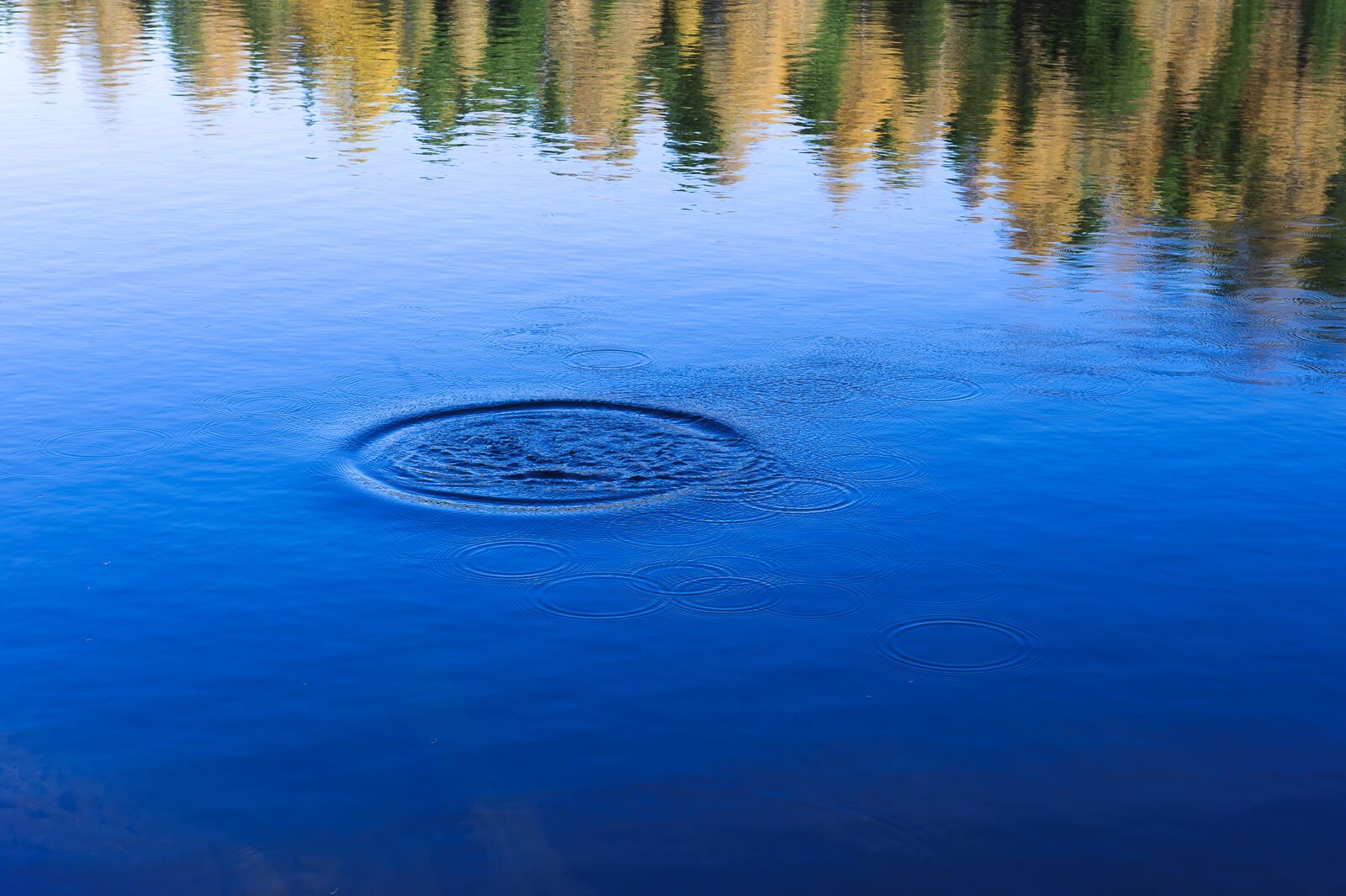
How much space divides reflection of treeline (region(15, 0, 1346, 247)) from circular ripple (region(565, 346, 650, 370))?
1320 cm

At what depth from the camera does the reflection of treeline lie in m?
41.7

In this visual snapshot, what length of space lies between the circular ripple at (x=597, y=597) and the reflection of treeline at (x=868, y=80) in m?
19.9

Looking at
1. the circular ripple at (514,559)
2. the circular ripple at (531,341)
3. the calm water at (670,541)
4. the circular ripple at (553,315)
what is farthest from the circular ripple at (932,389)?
the circular ripple at (514,559)

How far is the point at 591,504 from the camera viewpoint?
16.4m

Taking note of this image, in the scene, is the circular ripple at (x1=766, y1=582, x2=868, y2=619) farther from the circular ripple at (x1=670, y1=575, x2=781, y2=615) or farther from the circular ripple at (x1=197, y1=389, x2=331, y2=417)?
the circular ripple at (x1=197, y1=389, x2=331, y2=417)

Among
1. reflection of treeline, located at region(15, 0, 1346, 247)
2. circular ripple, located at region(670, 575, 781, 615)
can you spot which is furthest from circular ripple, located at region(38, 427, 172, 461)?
reflection of treeline, located at region(15, 0, 1346, 247)

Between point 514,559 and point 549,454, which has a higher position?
point 549,454

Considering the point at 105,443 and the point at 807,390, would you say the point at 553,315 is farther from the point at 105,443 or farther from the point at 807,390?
the point at 105,443

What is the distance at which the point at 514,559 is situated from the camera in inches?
603

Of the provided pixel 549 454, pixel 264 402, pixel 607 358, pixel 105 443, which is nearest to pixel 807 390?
pixel 607 358

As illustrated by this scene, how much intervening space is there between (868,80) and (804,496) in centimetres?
5128

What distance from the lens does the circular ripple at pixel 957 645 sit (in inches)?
531

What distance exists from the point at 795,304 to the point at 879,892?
676 inches

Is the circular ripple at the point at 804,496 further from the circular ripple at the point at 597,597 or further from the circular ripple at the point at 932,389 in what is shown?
the circular ripple at the point at 932,389
